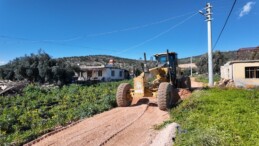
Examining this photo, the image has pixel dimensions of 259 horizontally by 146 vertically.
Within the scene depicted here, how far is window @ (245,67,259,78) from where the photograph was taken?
2386cm

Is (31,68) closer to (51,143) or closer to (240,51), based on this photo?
(51,143)

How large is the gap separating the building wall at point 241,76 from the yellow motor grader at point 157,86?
38.9ft

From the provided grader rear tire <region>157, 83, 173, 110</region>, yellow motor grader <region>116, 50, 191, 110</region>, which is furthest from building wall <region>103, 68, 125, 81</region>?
grader rear tire <region>157, 83, 173, 110</region>

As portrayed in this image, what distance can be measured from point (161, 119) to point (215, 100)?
341 cm

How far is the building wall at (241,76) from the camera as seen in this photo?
2348 cm

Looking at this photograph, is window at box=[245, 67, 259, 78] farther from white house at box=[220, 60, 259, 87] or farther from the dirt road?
the dirt road

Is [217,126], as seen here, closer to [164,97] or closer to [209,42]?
[164,97]

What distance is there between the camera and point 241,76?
24375 millimetres

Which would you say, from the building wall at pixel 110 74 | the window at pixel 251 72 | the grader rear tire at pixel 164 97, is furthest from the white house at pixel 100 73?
the grader rear tire at pixel 164 97

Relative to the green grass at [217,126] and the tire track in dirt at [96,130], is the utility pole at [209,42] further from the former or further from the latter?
the tire track in dirt at [96,130]

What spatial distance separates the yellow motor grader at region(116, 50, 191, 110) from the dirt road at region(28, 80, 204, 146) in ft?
2.67

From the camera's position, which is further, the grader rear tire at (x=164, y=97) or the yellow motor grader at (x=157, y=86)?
the yellow motor grader at (x=157, y=86)

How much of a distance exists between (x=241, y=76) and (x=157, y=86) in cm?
1477

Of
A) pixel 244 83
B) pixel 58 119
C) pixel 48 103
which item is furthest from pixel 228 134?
pixel 244 83
